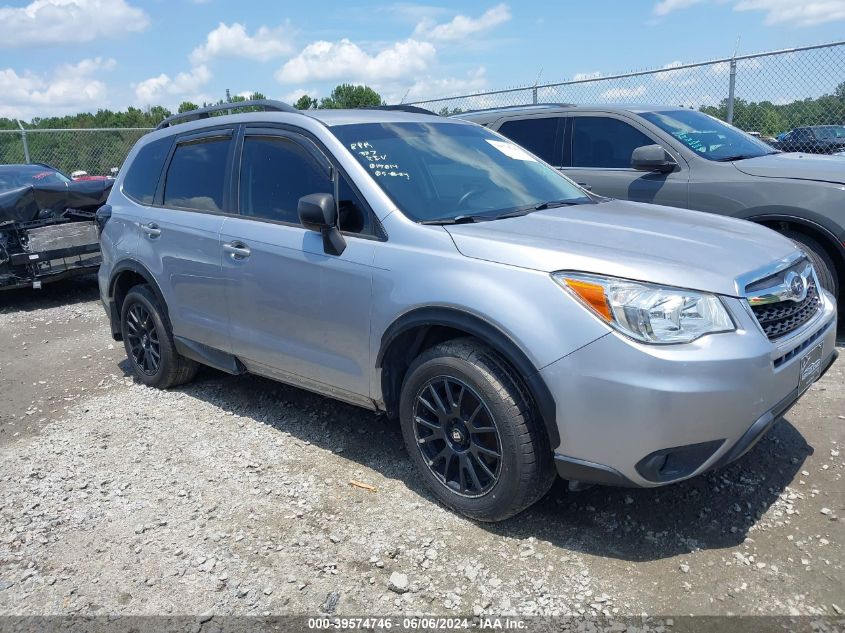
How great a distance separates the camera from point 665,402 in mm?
2643

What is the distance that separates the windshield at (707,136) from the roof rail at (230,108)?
3.61m

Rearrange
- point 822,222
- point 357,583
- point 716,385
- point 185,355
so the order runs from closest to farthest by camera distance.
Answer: point 716,385, point 357,583, point 185,355, point 822,222

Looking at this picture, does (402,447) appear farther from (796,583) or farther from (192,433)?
(796,583)

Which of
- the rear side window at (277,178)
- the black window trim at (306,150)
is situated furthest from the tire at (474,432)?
the rear side window at (277,178)

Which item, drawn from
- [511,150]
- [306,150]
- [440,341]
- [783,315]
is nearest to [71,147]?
[306,150]

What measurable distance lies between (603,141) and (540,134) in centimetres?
66

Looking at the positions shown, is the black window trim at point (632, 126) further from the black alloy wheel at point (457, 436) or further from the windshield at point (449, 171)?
the black alloy wheel at point (457, 436)

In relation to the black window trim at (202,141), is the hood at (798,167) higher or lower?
lower

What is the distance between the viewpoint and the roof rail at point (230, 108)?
14.0 feet

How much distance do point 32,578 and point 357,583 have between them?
1.44 metres

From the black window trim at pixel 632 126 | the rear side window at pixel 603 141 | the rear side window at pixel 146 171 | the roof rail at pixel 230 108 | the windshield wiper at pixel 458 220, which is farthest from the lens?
the rear side window at pixel 603 141

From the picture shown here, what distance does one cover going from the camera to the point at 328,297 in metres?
3.64

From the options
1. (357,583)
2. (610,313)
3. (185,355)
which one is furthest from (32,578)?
(610,313)

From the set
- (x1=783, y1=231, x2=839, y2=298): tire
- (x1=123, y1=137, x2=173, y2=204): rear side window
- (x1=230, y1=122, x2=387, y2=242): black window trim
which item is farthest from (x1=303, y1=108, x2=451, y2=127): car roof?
(x1=783, y1=231, x2=839, y2=298): tire
